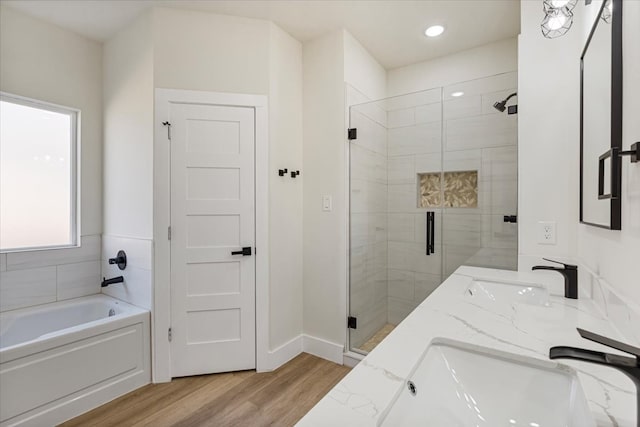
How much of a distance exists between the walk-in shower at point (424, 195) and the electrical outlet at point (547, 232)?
431 mm

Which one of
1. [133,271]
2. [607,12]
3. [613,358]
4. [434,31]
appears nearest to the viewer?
[613,358]

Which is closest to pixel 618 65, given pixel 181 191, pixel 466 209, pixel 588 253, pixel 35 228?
pixel 588 253

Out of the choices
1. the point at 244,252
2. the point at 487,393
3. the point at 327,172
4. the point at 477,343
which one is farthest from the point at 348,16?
the point at 487,393

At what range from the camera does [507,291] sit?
61.3 inches

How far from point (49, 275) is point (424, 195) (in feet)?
10.4

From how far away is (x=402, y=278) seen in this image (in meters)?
2.77

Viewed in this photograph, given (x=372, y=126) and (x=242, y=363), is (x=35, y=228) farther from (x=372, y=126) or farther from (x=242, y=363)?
(x=372, y=126)

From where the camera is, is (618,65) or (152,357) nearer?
(618,65)

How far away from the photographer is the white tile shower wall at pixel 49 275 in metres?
2.32

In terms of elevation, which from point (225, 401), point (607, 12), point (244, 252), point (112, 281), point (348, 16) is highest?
point (348, 16)

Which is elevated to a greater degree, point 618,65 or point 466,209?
point 618,65

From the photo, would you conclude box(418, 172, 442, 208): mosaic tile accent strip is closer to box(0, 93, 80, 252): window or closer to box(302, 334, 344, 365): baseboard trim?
box(302, 334, 344, 365): baseboard trim

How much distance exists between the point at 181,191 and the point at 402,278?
6.51 ft

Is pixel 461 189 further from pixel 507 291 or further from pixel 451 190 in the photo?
pixel 507 291
